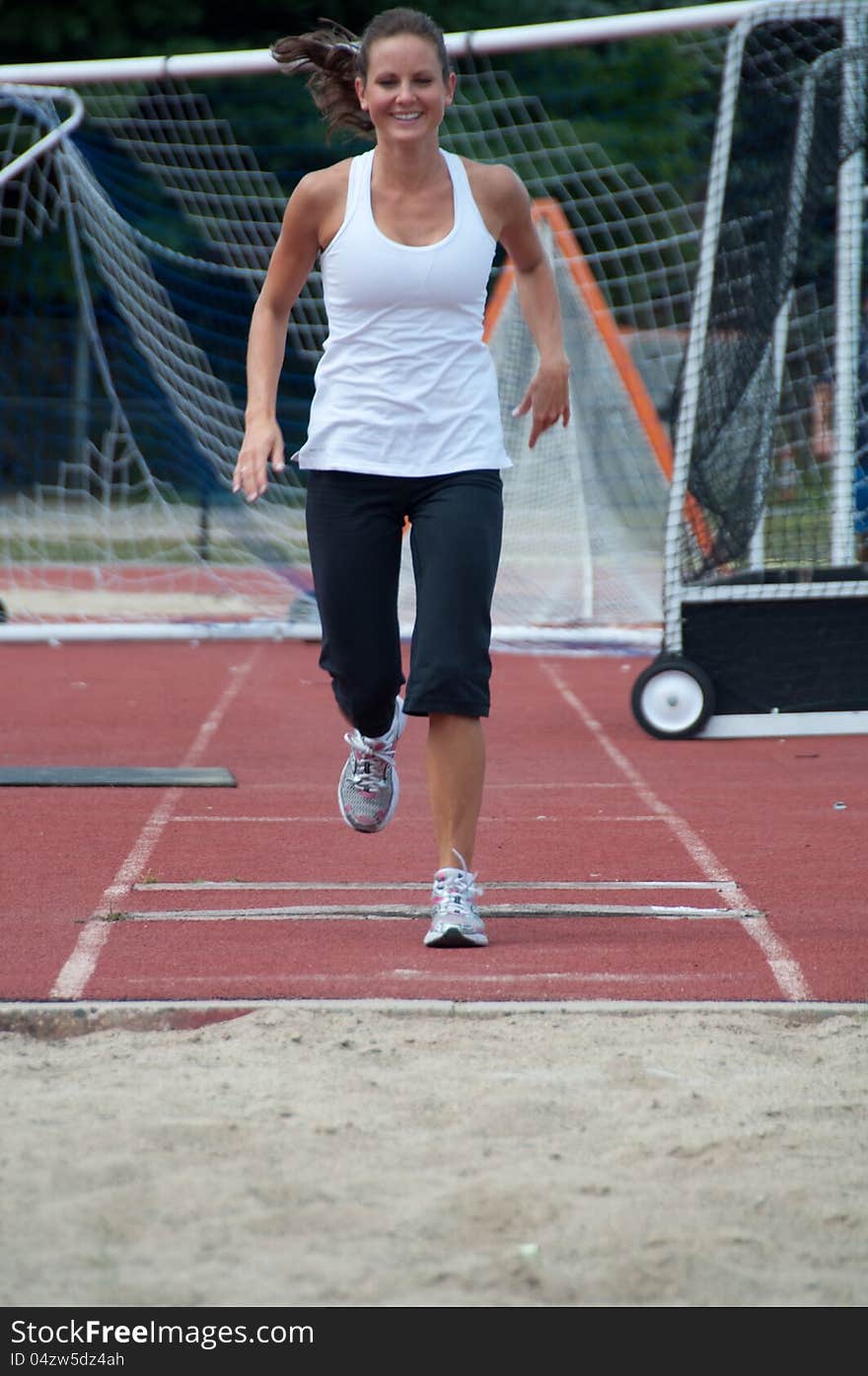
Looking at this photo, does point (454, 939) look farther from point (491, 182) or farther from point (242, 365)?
Answer: point (242, 365)

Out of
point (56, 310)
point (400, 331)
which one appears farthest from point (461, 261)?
point (56, 310)

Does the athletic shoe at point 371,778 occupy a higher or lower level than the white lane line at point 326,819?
higher

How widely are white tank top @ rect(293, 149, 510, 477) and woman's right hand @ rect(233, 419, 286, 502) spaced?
0.43 ft

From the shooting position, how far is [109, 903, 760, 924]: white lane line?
4.45 m

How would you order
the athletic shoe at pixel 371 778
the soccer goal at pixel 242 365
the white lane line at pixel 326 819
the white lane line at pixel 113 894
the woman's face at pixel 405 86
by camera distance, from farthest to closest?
the soccer goal at pixel 242 365
the white lane line at pixel 326 819
the athletic shoe at pixel 371 778
the woman's face at pixel 405 86
the white lane line at pixel 113 894

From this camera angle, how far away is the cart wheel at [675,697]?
297 inches

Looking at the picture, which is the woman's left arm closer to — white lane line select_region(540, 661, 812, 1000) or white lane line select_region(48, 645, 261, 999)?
white lane line select_region(540, 661, 812, 1000)

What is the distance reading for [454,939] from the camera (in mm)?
4156

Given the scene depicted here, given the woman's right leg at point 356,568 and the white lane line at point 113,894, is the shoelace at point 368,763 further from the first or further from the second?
the white lane line at point 113,894

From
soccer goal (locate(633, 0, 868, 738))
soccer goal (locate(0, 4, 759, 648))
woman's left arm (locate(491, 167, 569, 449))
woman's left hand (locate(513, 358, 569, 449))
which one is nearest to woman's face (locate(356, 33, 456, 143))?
woman's left arm (locate(491, 167, 569, 449))

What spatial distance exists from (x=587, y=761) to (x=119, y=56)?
1557cm

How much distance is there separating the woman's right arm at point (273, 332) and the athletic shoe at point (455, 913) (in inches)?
38.1

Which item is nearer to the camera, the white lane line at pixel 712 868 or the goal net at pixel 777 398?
the white lane line at pixel 712 868

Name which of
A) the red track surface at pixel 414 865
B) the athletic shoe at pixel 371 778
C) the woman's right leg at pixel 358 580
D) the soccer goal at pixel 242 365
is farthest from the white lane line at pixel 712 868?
the soccer goal at pixel 242 365
